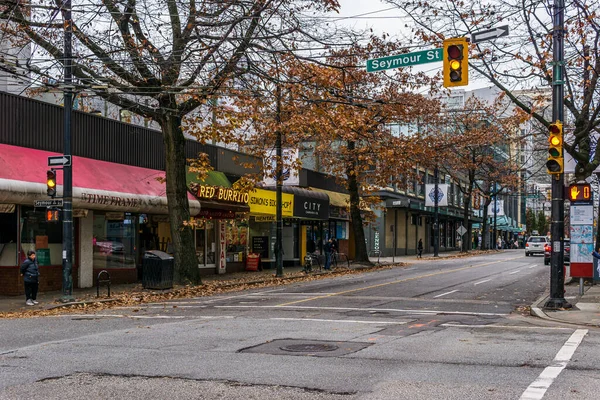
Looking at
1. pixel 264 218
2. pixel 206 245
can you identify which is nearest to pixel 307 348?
pixel 206 245

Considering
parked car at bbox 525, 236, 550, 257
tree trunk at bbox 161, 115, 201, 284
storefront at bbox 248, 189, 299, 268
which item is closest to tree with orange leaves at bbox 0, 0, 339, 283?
tree trunk at bbox 161, 115, 201, 284

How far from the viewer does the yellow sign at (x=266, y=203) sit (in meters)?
32.6

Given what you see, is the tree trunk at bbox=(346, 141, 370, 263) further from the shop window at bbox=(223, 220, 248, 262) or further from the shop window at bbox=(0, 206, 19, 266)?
the shop window at bbox=(0, 206, 19, 266)

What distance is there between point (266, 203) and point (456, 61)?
64.2 ft

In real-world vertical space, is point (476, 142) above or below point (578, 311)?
above

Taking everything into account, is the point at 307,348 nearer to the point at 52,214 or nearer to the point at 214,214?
the point at 52,214

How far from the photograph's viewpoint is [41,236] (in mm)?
21766

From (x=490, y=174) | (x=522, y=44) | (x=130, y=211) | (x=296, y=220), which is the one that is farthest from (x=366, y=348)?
(x=490, y=174)

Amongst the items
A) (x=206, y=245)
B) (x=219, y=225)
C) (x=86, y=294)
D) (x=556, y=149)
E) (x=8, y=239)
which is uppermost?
(x=556, y=149)

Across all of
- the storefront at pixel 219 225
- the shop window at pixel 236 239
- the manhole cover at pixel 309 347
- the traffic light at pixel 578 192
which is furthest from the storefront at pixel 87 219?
the traffic light at pixel 578 192

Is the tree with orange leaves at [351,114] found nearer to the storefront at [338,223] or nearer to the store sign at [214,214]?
the storefront at [338,223]

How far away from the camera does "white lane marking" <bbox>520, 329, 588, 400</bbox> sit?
730 centimetres

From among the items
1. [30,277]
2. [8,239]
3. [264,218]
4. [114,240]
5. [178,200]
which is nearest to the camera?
[30,277]

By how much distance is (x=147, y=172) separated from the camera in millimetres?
26469
